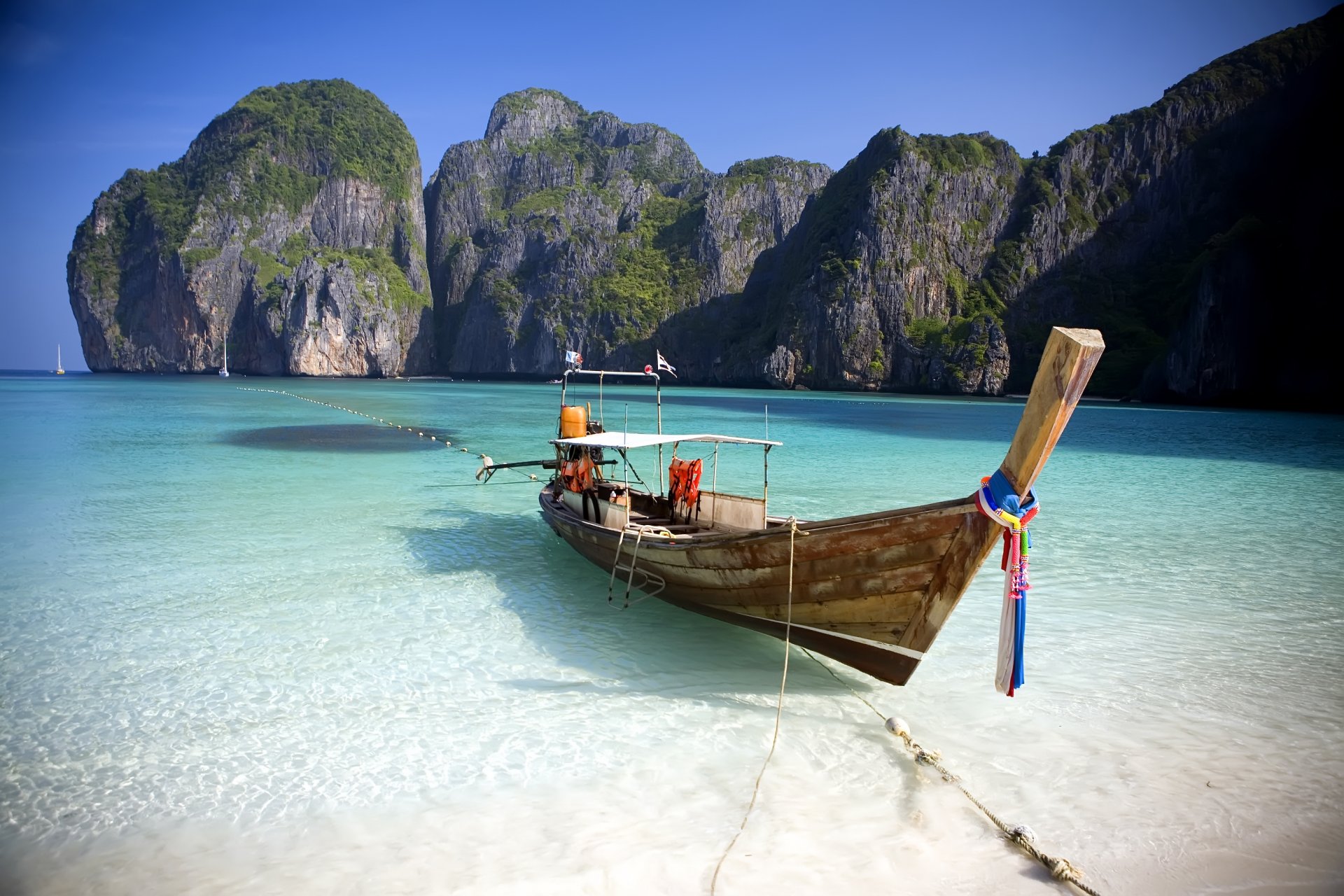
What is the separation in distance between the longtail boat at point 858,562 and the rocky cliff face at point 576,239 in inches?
4639

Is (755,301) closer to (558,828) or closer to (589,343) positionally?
(589,343)

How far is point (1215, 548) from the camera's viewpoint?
13281 mm

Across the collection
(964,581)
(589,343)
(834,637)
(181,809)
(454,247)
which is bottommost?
(181,809)

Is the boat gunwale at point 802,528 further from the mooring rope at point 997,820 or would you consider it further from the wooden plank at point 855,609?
the mooring rope at point 997,820

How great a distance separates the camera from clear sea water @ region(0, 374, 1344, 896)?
4812mm

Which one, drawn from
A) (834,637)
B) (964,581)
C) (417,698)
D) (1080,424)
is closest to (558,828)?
(417,698)

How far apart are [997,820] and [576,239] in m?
151

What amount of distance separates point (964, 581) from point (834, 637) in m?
1.46

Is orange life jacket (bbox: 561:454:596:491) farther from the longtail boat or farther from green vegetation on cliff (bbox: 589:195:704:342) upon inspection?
green vegetation on cliff (bbox: 589:195:704:342)

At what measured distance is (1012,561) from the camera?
550cm

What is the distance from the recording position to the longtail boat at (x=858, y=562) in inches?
199

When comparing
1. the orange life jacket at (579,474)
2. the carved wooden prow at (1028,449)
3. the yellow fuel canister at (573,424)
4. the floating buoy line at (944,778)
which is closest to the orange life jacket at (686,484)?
the orange life jacket at (579,474)

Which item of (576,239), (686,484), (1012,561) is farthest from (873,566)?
(576,239)

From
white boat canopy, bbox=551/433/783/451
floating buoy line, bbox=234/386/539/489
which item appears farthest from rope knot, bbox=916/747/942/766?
floating buoy line, bbox=234/386/539/489
